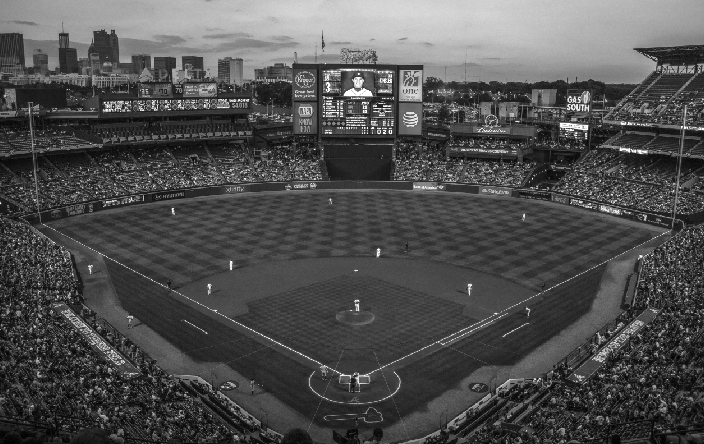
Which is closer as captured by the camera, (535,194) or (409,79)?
(535,194)

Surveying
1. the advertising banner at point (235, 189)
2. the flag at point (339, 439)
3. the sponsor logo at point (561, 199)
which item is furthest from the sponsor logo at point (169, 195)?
the flag at point (339, 439)

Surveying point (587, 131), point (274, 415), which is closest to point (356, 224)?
point (274, 415)

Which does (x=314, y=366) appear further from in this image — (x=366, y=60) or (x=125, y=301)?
(x=366, y=60)

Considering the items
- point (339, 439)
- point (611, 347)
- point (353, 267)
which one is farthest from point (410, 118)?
point (339, 439)

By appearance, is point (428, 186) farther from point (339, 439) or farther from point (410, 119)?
point (339, 439)

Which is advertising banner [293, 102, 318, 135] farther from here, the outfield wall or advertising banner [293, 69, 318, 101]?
the outfield wall

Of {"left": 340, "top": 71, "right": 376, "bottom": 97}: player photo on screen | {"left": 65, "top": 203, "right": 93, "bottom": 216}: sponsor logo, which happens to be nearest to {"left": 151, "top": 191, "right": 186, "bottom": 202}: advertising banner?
{"left": 65, "top": 203, "right": 93, "bottom": 216}: sponsor logo
